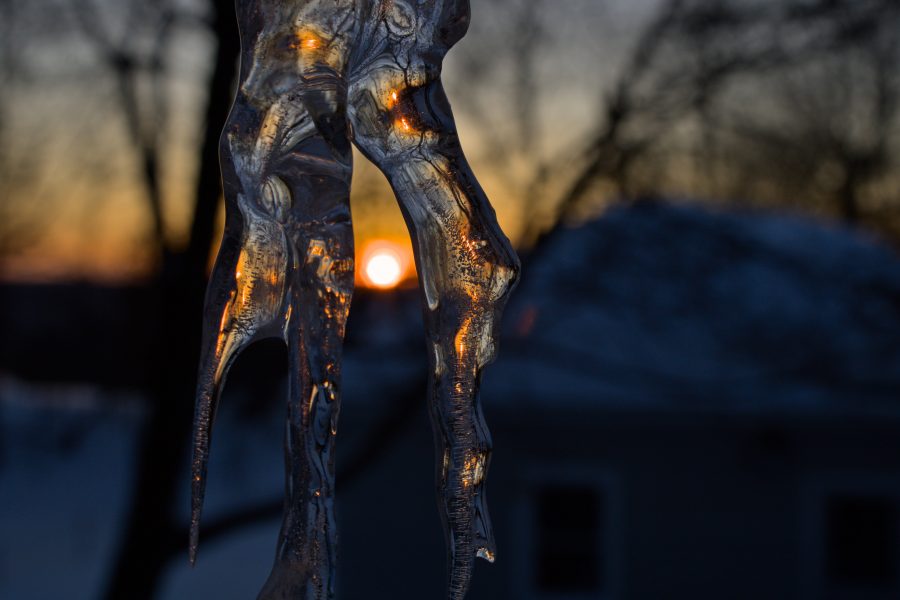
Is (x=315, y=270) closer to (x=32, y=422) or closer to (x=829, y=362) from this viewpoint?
(x=829, y=362)

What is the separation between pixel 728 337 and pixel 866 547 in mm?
2042

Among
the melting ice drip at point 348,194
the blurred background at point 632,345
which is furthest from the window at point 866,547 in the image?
the melting ice drip at point 348,194

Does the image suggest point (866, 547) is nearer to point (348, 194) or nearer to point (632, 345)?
point (632, 345)

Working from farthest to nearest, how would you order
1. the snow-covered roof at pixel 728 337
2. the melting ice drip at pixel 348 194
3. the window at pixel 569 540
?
the window at pixel 569 540 → the snow-covered roof at pixel 728 337 → the melting ice drip at pixel 348 194

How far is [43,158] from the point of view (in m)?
6.37

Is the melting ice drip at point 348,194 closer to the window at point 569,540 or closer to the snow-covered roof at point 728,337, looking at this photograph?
the snow-covered roof at point 728,337

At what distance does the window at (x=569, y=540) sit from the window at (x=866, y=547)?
1847mm

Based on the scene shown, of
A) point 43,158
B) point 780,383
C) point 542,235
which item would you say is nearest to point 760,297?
point 780,383

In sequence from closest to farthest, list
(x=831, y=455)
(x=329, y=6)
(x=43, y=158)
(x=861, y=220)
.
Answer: (x=329, y=6) < (x=43, y=158) < (x=831, y=455) < (x=861, y=220)

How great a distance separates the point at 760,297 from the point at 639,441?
153 cm

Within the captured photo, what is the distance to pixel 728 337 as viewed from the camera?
9469 mm

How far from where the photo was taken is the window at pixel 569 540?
9.68m

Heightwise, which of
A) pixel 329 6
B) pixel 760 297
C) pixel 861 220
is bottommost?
pixel 329 6

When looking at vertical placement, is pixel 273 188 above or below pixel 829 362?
below
